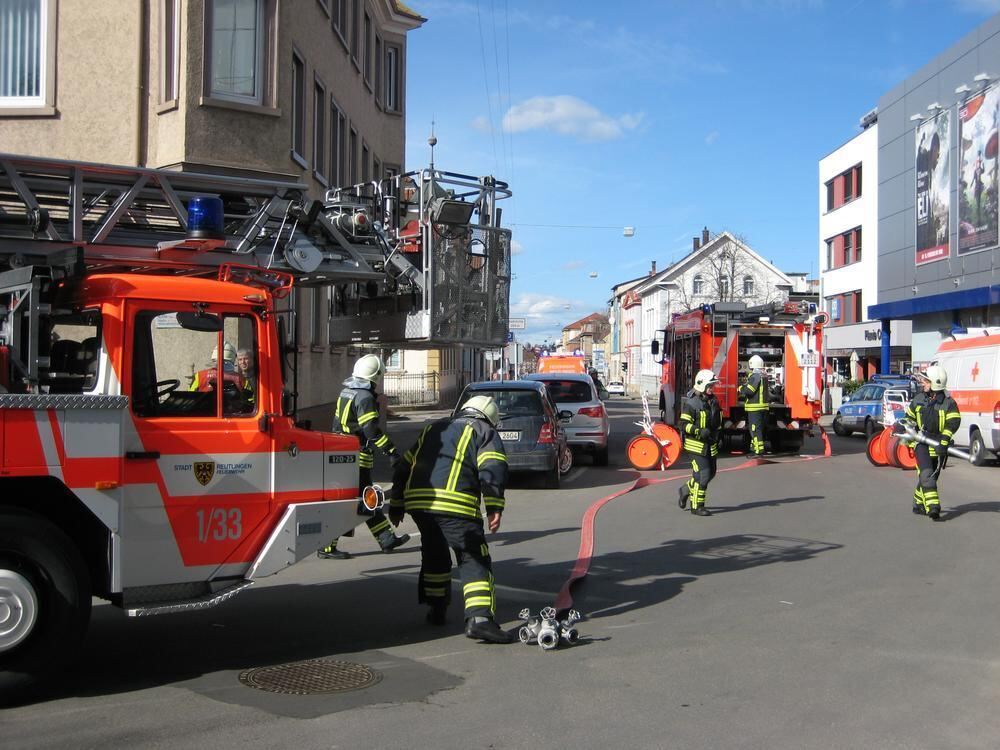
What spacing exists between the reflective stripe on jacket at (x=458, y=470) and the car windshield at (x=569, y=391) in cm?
1181

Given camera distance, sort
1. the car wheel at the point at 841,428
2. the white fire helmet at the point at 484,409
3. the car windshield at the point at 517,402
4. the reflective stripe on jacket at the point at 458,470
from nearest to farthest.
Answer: the reflective stripe on jacket at the point at 458,470 < the white fire helmet at the point at 484,409 < the car windshield at the point at 517,402 < the car wheel at the point at 841,428

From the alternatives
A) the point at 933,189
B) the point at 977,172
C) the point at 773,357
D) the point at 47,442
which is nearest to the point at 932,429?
the point at 773,357

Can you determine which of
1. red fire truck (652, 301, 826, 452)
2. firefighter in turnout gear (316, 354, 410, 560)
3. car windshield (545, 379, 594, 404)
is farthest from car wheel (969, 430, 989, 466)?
firefighter in turnout gear (316, 354, 410, 560)

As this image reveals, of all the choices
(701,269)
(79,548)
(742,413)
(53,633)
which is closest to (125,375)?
(79,548)

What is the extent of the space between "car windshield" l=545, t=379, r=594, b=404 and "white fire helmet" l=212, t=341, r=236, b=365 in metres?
12.8

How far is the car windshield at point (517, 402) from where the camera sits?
49.5 ft

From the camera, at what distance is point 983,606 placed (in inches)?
306

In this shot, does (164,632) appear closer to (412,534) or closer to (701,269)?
(412,534)

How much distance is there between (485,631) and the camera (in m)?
6.60

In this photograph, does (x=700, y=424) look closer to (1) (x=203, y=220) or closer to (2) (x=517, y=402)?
(2) (x=517, y=402)

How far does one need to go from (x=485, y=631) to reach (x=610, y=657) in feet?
2.73

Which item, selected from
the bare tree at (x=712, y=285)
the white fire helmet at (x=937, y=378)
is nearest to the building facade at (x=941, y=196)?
the white fire helmet at (x=937, y=378)

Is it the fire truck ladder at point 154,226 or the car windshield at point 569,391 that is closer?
the fire truck ladder at point 154,226

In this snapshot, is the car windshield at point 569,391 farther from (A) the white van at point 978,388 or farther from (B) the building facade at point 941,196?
(B) the building facade at point 941,196
